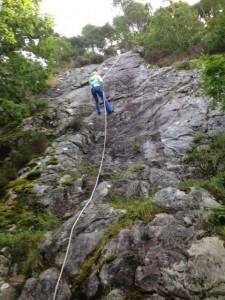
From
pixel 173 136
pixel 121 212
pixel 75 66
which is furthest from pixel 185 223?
pixel 75 66

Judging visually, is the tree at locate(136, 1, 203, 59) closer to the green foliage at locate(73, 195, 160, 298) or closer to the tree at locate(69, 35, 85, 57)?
the green foliage at locate(73, 195, 160, 298)

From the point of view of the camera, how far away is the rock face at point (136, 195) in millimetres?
4742

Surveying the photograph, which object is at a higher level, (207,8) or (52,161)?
(207,8)

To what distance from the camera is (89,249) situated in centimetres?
571

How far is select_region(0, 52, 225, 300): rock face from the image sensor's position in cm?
474

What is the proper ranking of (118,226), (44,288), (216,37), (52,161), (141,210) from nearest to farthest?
(44,288) < (118,226) < (141,210) < (52,161) < (216,37)

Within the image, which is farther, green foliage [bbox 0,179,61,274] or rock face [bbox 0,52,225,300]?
green foliage [bbox 0,179,61,274]

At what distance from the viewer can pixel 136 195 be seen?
7.19 metres

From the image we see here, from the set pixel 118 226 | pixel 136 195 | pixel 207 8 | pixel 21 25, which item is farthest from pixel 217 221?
pixel 207 8

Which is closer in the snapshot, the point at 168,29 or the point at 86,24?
the point at 168,29

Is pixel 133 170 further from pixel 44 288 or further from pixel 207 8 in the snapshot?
pixel 207 8

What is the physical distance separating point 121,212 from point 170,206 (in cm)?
96

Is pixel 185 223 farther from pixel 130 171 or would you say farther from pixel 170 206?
pixel 130 171

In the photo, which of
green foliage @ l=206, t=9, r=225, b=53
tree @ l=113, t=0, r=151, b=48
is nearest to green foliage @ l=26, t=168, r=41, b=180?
green foliage @ l=206, t=9, r=225, b=53
